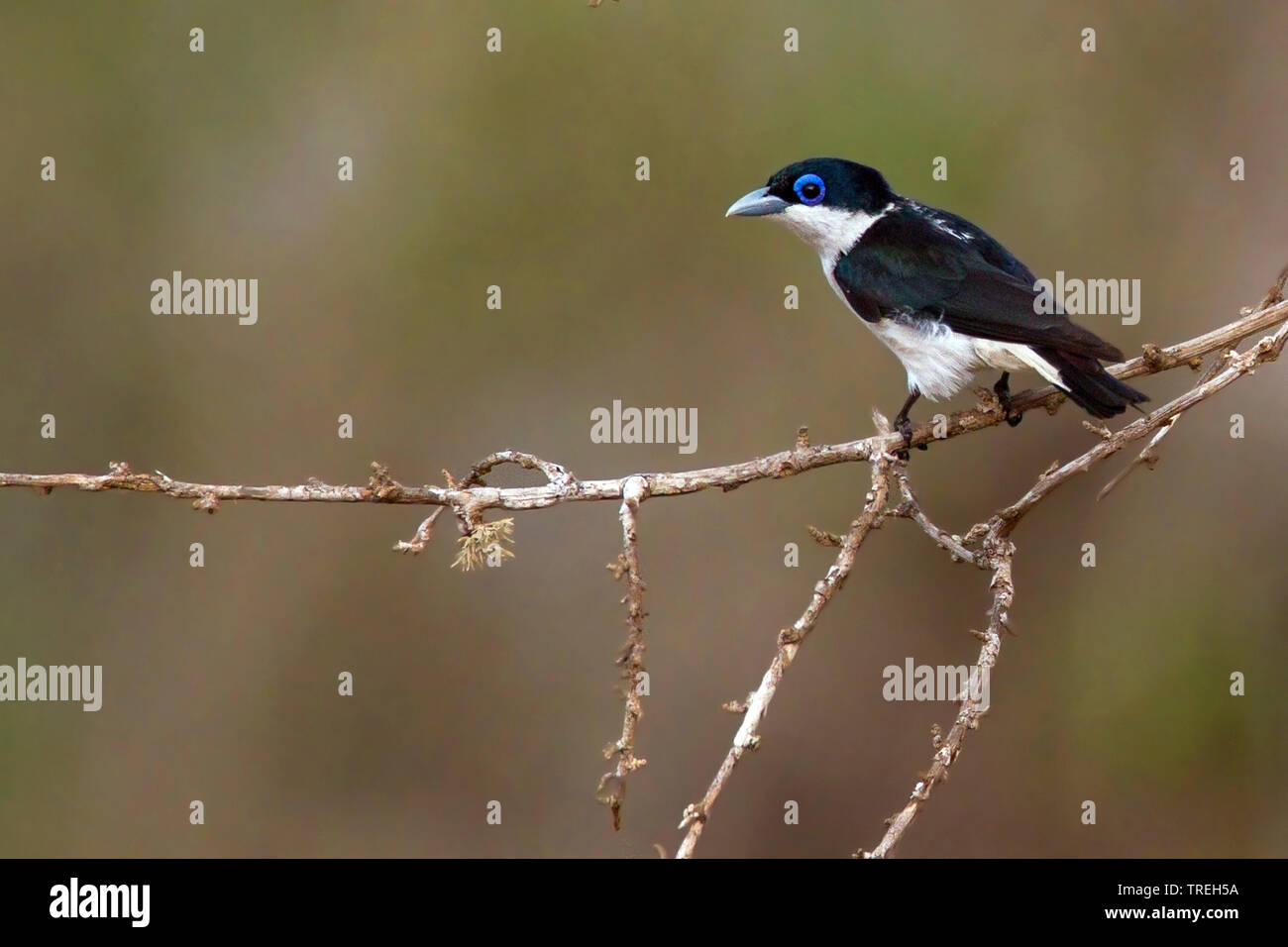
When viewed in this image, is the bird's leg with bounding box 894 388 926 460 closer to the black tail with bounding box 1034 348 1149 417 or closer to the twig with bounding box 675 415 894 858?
the black tail with bounding box 1034 348 1149 417

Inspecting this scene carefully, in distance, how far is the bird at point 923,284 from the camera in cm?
520

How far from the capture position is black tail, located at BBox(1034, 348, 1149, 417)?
→ 459cm

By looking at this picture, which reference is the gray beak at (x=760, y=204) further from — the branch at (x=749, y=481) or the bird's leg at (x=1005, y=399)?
the branch at (x=749, y=481)

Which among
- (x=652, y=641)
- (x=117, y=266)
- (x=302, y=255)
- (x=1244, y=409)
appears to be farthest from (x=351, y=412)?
(x=1244, y=409)

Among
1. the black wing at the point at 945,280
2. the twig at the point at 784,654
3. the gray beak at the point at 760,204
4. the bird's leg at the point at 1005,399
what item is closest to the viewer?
the twig at the point at 784,654

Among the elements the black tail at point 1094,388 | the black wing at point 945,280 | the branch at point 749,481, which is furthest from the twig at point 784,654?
the black wing at point 945,280

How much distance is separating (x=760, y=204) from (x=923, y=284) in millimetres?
795

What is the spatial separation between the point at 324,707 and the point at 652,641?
2.44 m

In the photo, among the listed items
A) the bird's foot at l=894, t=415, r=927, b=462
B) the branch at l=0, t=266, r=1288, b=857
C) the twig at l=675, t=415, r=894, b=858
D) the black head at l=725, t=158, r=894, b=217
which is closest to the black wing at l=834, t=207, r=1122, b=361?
the black head at l=725, t=158, r=894, b=217

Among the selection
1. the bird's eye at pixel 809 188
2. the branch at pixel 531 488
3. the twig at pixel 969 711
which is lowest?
the twig at pixel 969 711

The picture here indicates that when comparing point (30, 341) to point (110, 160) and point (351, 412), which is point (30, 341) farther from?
point (351, 412)

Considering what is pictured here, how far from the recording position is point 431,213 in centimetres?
959

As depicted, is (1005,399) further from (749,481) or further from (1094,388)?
(749,481)

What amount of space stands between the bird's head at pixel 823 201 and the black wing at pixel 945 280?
0.31 ft
